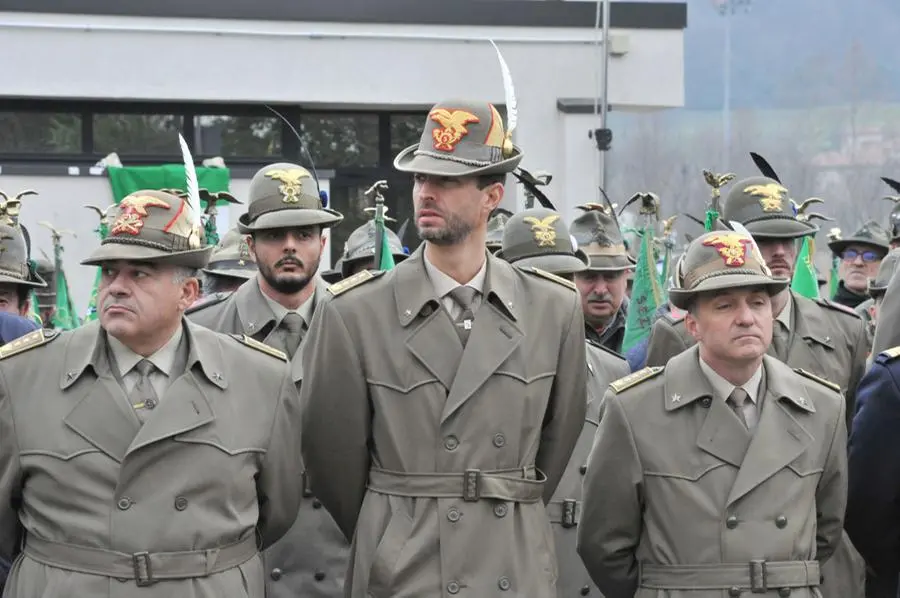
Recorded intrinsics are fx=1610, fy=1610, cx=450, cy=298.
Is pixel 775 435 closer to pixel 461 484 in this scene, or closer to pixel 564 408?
pixel 564 408

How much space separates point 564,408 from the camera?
5.65m

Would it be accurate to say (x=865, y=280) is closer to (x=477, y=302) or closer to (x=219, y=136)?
(x=477, y=302)

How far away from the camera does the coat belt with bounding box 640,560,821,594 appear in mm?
5332

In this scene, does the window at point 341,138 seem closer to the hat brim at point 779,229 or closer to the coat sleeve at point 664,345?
the hat brim at point 779,229

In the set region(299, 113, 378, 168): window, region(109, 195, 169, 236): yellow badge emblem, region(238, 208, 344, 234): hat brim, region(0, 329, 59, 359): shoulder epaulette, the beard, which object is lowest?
region(0, 329, 59, 359): shoulder epaulette

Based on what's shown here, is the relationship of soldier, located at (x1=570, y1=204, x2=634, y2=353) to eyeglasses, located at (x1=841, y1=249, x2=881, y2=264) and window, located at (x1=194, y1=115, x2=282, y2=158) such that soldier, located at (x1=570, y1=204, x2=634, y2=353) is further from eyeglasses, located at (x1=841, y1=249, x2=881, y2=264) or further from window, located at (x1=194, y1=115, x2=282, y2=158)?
window, located at (x1=194, y1=115, x2=282, y2=158)

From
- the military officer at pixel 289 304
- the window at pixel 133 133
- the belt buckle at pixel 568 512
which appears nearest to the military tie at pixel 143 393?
the military officer at pixel 289 304

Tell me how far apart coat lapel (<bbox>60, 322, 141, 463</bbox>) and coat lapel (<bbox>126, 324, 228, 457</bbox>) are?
6 centimetres

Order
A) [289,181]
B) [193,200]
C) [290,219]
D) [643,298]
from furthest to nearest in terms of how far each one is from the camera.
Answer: [643,298] → [289,181] → [290,219] → [193,200]

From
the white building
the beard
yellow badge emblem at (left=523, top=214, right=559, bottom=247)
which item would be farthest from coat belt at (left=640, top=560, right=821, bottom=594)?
the white building

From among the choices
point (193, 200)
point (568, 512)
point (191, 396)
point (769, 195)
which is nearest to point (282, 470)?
Answer: point (191, 396)

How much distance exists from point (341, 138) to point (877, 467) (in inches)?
706

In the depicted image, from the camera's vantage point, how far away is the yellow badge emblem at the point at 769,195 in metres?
7.58

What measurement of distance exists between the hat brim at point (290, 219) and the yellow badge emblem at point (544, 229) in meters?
1.19
